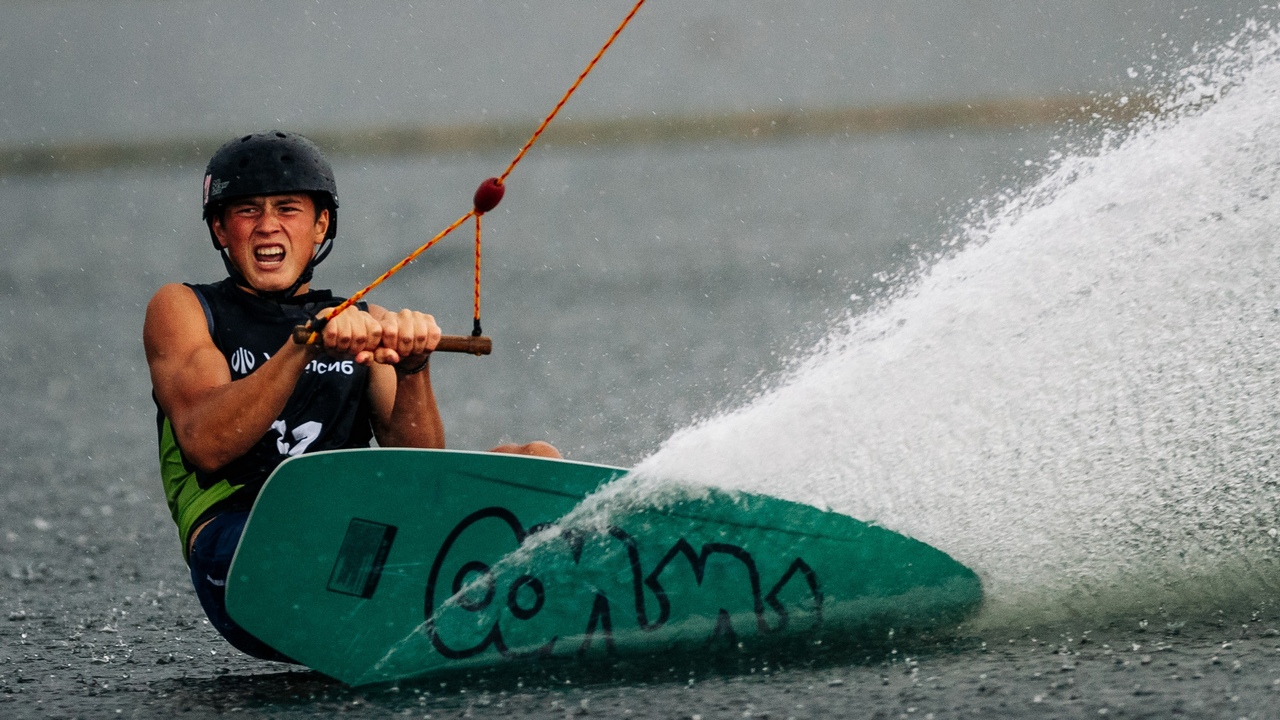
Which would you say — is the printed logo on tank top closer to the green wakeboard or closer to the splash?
the green wakeboard

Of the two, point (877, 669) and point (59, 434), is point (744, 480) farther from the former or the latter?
point (59, 434)

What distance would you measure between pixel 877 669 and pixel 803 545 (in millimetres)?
273

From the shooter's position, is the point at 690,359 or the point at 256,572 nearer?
the point at 256,572

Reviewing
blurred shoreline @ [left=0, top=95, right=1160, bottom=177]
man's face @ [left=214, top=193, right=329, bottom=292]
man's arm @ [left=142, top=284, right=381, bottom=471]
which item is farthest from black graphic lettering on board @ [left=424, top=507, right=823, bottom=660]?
blurred shoreline @ [left=0, top=95, right=1160, bottom=177]

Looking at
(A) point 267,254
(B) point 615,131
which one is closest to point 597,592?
(A) point 267,254

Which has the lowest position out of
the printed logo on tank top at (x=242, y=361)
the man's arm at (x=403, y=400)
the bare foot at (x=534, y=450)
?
the bare foot at (x=534, y=450)

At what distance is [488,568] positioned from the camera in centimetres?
279

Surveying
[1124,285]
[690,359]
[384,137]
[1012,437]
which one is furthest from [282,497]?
[384,137]

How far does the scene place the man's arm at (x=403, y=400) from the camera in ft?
9.16

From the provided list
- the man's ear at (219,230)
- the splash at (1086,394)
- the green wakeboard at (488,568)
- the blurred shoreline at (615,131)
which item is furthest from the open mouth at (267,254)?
the blurred shoreline at (615,131)

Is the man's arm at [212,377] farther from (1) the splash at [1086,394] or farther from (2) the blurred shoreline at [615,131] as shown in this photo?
(2) the blurred shoreline at [615,131]

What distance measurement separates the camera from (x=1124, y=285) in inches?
129

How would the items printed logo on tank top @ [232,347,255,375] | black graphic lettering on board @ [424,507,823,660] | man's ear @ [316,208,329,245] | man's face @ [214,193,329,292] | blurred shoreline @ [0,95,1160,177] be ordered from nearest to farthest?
1. black graphic lettering on board @ [424,507,823,660]
2. printed logo on tank top @ [232,347,255,375]
3. man's face @ [214,193,329,292]
4. man's ear @ [316,208,329,245]
5. blurred shoreline @ [0,95,1160,177]

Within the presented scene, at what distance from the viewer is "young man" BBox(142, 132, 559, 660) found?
278 centimetres
